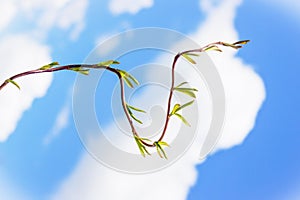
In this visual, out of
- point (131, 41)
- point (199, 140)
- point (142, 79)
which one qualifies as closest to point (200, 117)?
point (199, 140)

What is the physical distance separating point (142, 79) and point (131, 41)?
0.15m

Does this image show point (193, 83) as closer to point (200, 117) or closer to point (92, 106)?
point (200, 117)

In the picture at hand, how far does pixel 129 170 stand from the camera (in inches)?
47.0

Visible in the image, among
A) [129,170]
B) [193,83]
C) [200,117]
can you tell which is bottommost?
[129,170]

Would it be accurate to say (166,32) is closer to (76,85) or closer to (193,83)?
(193,83)

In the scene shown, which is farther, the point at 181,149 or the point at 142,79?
the point at 142,79

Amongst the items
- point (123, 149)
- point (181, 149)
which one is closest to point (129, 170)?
point (123, 149)

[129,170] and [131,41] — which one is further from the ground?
[131,41]

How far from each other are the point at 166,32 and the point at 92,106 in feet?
1.35

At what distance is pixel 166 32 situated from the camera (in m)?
1.39

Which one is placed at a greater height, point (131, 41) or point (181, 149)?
point (131, 41)

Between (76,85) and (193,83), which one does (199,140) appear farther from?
(76,85)

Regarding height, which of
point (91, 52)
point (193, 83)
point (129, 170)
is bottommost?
point (129, 170)

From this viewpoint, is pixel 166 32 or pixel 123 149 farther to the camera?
pixel 166 32
